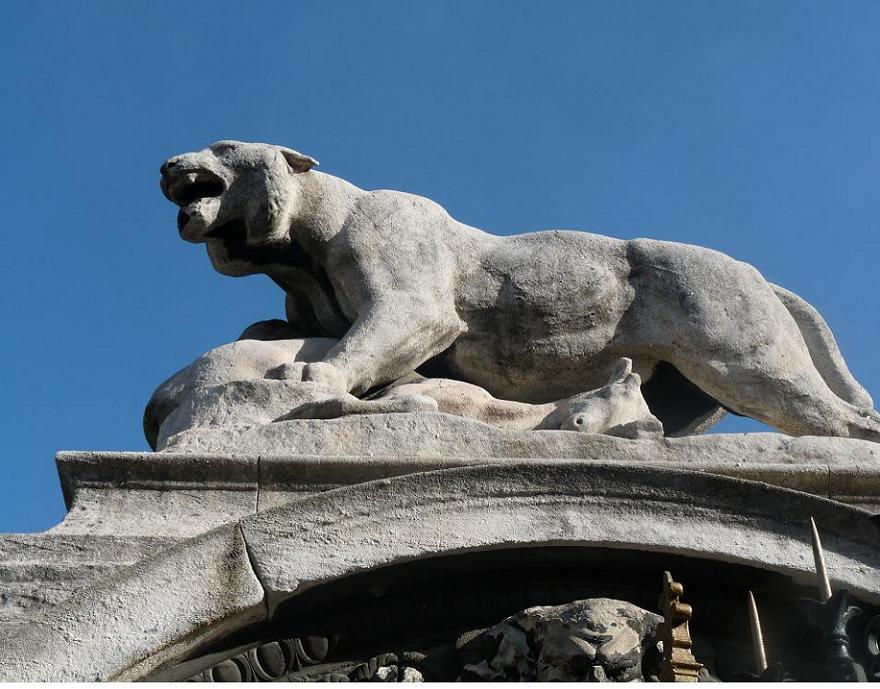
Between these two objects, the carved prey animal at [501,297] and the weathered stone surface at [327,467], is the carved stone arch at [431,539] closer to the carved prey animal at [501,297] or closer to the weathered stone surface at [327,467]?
the weathered stone surface at [327,467]

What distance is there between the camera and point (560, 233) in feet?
28.0

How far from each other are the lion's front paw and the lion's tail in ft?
7.31

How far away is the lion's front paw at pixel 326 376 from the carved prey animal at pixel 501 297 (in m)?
0.22

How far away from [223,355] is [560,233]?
1734mm

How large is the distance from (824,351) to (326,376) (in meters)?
2.38

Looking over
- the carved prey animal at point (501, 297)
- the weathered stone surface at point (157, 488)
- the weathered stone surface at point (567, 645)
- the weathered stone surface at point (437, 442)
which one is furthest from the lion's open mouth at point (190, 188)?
the weathered stone surface at point (567, 645)

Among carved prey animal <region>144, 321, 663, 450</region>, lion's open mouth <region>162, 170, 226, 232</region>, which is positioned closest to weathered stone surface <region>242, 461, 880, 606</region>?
carved prey animal <region>144, 321, 663, 450</region>

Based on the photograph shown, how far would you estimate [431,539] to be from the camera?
6.32 m

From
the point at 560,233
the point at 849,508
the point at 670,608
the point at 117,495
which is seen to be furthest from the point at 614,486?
the point at 560,233

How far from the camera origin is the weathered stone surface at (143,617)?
230 inches

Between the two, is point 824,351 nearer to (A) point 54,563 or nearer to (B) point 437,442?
(B) point 437,442

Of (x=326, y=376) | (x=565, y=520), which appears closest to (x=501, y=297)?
(x=326, y=376)

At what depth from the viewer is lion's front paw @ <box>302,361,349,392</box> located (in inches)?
294

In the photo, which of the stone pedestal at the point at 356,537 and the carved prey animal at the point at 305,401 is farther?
the carved prey animal at the point at 305,401
